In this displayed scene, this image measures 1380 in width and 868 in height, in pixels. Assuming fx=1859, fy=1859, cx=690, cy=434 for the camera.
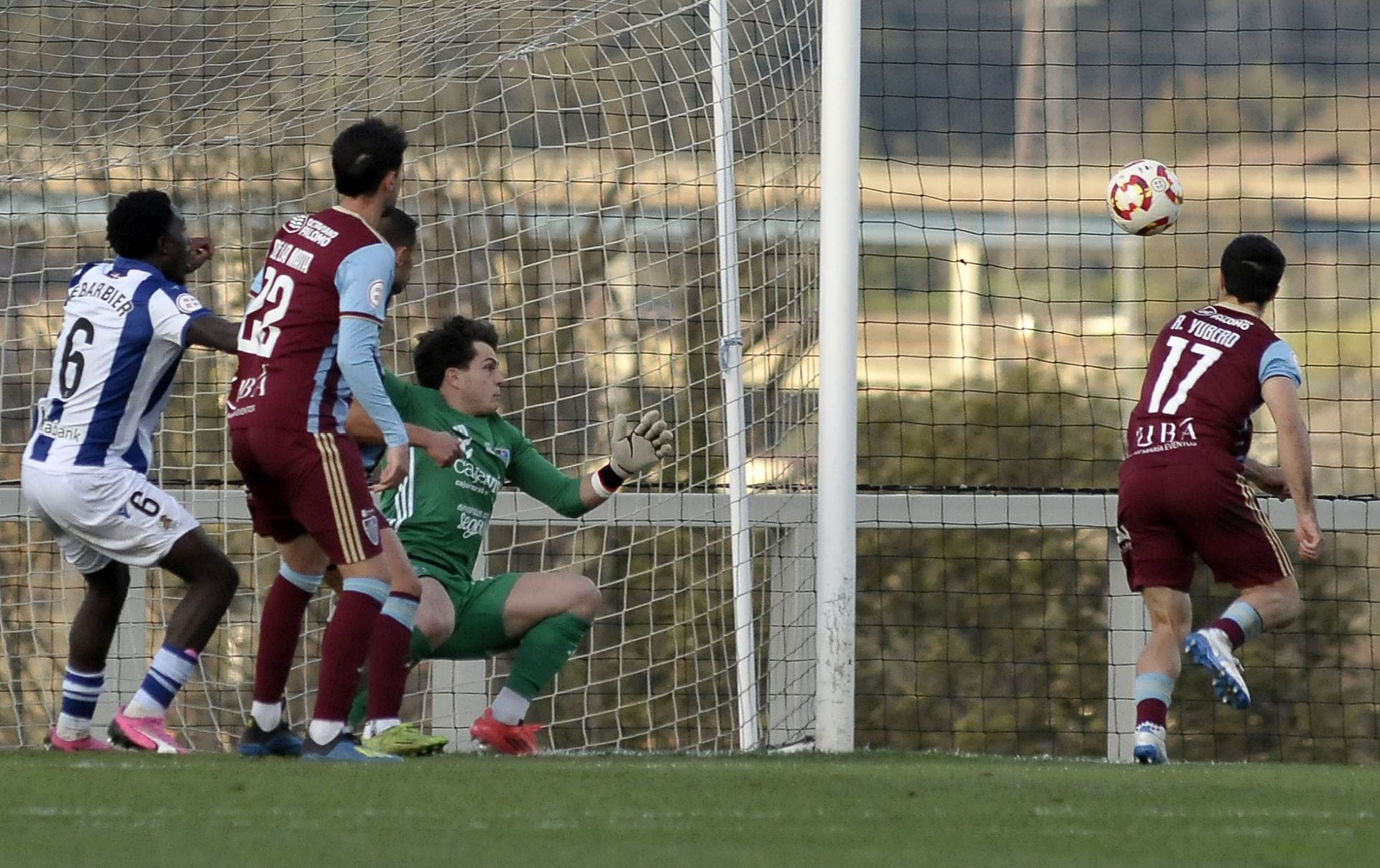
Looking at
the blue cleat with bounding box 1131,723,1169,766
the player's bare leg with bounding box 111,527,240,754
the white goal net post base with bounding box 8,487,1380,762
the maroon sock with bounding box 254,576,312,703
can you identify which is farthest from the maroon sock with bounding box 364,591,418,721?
the blue cleat with bounding box 1131,723,1169,766

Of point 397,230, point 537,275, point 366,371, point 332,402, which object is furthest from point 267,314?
point 537,275

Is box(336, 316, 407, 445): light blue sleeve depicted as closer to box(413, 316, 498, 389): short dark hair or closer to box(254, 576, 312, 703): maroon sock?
box(254, 576, 312, 703): maroon sock

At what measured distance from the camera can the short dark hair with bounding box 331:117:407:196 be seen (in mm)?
4617

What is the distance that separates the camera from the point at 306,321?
4547 millimetres

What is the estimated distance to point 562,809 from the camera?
357 centimetres

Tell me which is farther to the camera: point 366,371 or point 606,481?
point 606,481

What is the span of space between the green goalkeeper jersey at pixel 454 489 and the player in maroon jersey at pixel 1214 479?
1.71 m

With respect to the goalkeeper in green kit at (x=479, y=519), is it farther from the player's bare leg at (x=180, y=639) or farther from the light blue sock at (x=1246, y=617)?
the light blue sock at (x=1246, y=617)

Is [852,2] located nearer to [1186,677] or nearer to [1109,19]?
[1186,677]

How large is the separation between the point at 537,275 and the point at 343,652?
14.0 ft

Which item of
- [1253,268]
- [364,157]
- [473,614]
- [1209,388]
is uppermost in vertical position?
[364,157]

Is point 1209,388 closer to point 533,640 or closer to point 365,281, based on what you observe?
point 533,640

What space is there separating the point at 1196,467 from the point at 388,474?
2391mm

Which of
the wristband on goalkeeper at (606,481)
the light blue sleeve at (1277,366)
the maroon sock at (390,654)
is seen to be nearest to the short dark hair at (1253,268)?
the light blue sleeve at (1277,366)
